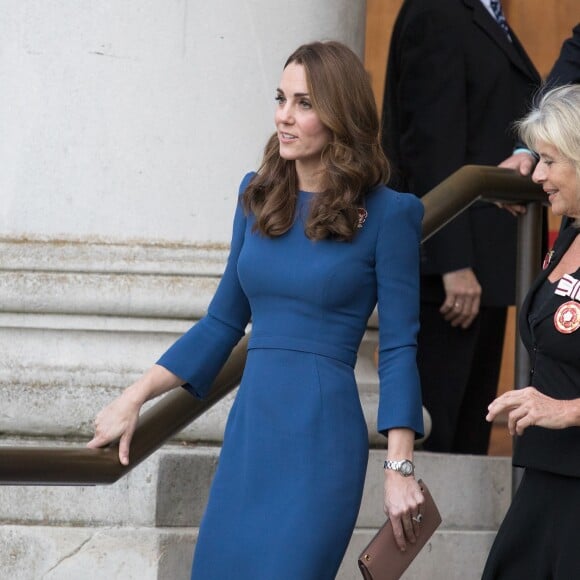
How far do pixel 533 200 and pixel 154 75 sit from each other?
114 centimetres

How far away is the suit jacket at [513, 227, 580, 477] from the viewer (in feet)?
9.78

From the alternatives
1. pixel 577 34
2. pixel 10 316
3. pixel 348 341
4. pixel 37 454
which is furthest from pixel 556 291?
pixel 10 316

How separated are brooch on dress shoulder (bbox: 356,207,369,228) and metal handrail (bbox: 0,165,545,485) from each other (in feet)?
1.82

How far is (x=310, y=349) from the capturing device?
9.88 feet

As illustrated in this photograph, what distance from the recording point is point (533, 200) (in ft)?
14.5

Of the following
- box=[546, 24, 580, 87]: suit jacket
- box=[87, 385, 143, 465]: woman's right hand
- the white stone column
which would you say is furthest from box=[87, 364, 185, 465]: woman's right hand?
box=[546, 24, 580, 87]: suit jacket

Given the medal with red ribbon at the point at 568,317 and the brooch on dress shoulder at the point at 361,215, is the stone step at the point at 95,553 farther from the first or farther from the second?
the medal with red ribbon at the point at 568,317

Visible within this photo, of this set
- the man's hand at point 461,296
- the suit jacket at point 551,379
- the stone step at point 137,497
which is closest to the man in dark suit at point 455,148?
the man's hand at point 461,296

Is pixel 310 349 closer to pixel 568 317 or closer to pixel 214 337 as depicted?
pixel 214 337

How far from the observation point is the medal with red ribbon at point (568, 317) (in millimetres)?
2979

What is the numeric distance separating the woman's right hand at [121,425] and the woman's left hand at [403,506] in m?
0.55

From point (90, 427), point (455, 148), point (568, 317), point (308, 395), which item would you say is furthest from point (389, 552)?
point (455, 148)

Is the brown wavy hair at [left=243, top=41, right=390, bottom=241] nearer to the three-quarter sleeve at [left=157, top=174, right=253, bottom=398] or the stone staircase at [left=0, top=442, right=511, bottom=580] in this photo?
the three-quarter sleeve at [left=157, top=174, right=253, bottom=398]

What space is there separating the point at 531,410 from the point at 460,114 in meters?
1.98
